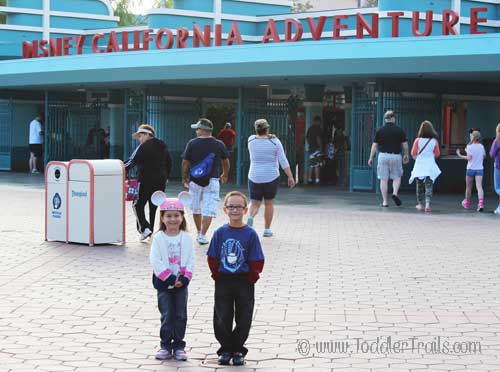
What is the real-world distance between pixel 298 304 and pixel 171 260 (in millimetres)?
2105

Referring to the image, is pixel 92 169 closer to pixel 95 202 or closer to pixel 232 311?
pixel 95 202

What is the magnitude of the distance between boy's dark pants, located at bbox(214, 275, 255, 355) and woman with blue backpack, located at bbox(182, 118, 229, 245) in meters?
5.97

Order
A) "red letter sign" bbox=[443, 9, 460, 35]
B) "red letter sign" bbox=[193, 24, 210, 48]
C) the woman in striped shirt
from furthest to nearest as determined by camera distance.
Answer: "red letter sign" bbox=[193, 24, 210, 48], "red letter sign" bbox=[443, 9, 460, 35], the woman in striped shirt

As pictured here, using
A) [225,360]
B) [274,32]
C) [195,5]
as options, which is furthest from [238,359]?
[195,5]

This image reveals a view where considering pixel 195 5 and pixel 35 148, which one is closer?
pixel 35 148

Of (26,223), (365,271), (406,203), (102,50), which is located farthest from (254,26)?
(365,271)

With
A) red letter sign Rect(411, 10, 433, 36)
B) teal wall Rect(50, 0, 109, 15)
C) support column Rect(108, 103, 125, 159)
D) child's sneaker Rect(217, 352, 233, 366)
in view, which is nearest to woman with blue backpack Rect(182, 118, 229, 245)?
child's sneaker Rect(217, 352, 233, 366)

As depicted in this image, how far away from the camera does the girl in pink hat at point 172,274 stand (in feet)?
22.2

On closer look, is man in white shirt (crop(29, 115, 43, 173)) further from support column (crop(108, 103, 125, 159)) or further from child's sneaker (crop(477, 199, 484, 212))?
child's sneaker (crop(477, 199, 484, 212))

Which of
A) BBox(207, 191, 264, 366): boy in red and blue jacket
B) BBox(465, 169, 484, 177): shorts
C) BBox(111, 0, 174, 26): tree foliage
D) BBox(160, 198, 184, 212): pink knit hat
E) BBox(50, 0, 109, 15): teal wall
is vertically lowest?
BBox(207, 191, 264, 366): boy in red and blue jacket

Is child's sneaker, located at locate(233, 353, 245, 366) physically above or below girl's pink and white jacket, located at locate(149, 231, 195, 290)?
below

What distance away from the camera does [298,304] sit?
342 inches

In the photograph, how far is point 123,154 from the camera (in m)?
30.5

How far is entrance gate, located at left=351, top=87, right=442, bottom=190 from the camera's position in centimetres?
2270
